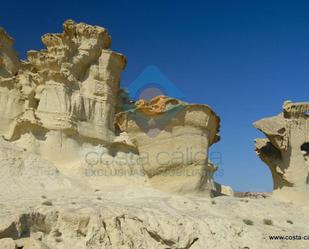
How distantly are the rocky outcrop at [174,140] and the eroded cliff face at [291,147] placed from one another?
161 inches

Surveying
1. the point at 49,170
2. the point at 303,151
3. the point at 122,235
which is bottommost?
the point at 122,235

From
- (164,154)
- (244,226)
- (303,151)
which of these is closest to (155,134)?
(164,154)

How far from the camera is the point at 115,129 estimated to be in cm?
1961

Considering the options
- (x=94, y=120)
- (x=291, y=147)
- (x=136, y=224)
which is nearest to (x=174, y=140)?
(x=94, y=120)

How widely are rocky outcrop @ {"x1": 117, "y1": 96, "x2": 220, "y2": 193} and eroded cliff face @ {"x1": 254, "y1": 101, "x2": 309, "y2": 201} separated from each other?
4.10 meters

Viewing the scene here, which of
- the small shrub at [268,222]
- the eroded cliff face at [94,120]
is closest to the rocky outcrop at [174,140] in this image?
the eroded cliff face at [94,120]

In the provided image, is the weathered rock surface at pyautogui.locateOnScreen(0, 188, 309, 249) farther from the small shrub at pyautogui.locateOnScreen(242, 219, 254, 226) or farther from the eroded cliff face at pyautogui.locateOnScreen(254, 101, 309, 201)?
the eroded cliff face at pyautogui.locateOnScreen(254, 101, 309, 201)

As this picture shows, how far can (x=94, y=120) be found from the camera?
18.7 metres

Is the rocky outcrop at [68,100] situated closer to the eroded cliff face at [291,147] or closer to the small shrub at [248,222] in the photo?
the small shrub at [248,222]

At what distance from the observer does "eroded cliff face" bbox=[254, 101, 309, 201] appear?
1927cm

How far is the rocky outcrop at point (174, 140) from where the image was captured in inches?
640

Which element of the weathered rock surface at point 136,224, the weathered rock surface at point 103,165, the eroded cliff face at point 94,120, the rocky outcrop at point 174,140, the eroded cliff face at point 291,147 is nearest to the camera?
the weathered rock surface at point 136,224

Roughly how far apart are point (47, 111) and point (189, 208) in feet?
23.9

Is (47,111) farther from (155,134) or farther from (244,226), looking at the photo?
(244,226)
